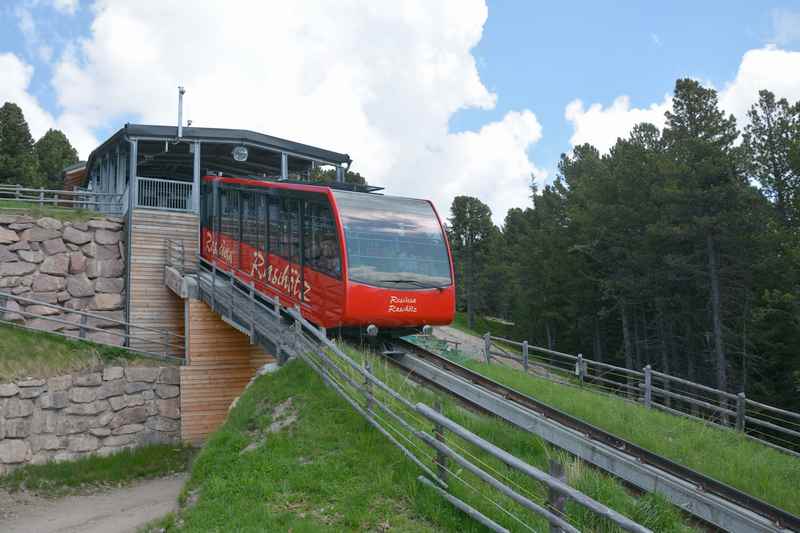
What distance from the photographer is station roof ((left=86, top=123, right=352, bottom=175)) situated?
842 inches

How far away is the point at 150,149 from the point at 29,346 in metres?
9.49

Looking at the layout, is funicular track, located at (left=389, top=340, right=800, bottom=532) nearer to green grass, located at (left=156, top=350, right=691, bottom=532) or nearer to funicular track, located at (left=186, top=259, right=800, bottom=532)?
funicular track, located at (left=186, top=259, right=800, bottom=532)

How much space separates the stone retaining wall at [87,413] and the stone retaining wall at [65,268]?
169cm

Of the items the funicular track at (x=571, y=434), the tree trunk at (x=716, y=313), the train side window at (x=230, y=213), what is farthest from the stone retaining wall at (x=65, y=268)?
the tree trunk at (x=716, y=313)

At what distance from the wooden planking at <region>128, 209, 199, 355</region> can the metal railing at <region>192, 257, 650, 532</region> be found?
8410mm

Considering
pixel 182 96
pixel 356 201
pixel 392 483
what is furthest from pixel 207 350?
pixel 392 483

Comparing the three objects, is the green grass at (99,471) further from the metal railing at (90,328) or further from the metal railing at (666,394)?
the metal railing at (666,394)

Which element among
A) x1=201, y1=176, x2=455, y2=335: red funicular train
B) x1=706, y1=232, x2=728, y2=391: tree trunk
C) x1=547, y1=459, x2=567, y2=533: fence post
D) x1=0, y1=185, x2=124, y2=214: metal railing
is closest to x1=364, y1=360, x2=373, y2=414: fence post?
x1=201, y1=176, x2=455, y2=335: red funicular train

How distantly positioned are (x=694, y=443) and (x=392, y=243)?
20.8 ft

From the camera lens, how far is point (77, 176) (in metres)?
39.2

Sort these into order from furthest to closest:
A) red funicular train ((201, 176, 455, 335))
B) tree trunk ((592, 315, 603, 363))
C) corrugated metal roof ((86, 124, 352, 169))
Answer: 1. tree trunk ((592, 315, 603, 363))
2. corrugated metal roof ((86, 124, 352, 169))
3. red funicular train ((201, 176, 455, 335))

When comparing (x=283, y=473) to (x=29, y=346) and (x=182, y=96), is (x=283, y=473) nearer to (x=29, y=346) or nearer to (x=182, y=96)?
(x=29, y=346)

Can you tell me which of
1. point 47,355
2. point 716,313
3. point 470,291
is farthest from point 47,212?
point 470,291

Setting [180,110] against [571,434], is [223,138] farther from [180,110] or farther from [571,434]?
[571,434]
